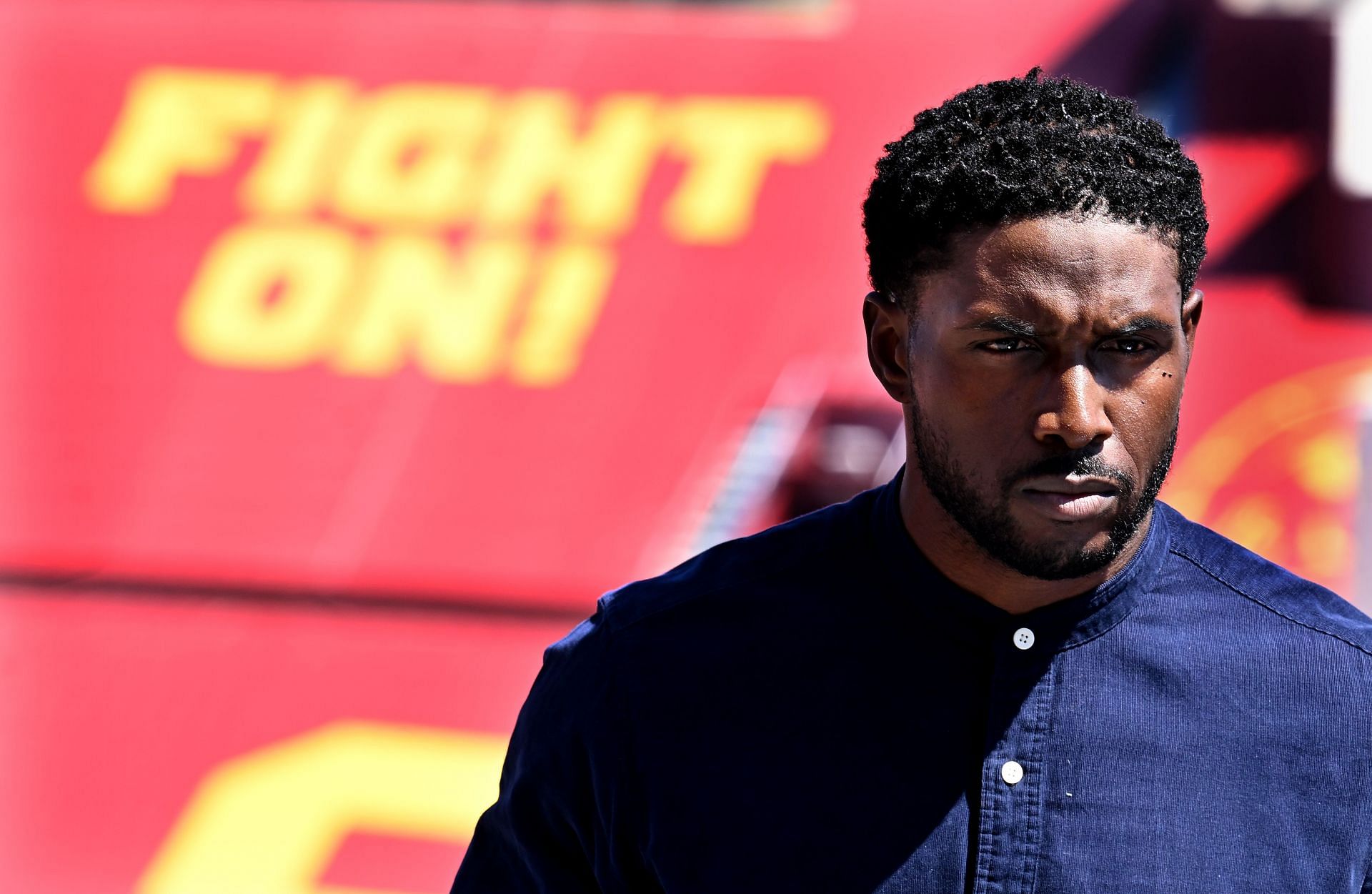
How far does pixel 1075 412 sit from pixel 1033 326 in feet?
0.26

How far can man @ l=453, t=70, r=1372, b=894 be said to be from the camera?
1.21 meters

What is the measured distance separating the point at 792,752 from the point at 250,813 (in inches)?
86.1

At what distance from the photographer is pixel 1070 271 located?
4.01 feet

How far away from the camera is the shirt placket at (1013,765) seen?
1.20 meters

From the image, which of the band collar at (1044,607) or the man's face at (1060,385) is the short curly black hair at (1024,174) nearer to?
the man's face at (1060,385)

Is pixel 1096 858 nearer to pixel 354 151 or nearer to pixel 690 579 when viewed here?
pixel 690 579

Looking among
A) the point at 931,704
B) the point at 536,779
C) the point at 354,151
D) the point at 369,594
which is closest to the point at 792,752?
the point at 931,704

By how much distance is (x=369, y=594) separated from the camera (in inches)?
123

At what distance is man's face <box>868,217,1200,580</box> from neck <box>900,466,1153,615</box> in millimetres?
22

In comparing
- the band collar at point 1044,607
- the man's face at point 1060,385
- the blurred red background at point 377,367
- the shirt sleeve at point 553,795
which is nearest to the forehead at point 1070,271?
the man's face at point 1060,385

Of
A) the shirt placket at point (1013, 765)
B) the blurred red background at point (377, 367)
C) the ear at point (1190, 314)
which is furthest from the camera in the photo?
the blurred red background at point (377, 367)

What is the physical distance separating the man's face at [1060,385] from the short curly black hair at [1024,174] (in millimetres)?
22

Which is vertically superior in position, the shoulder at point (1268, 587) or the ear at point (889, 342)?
the ear at point (889, 342)

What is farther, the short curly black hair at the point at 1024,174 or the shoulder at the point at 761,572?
the shoulder at the point at 761,572
